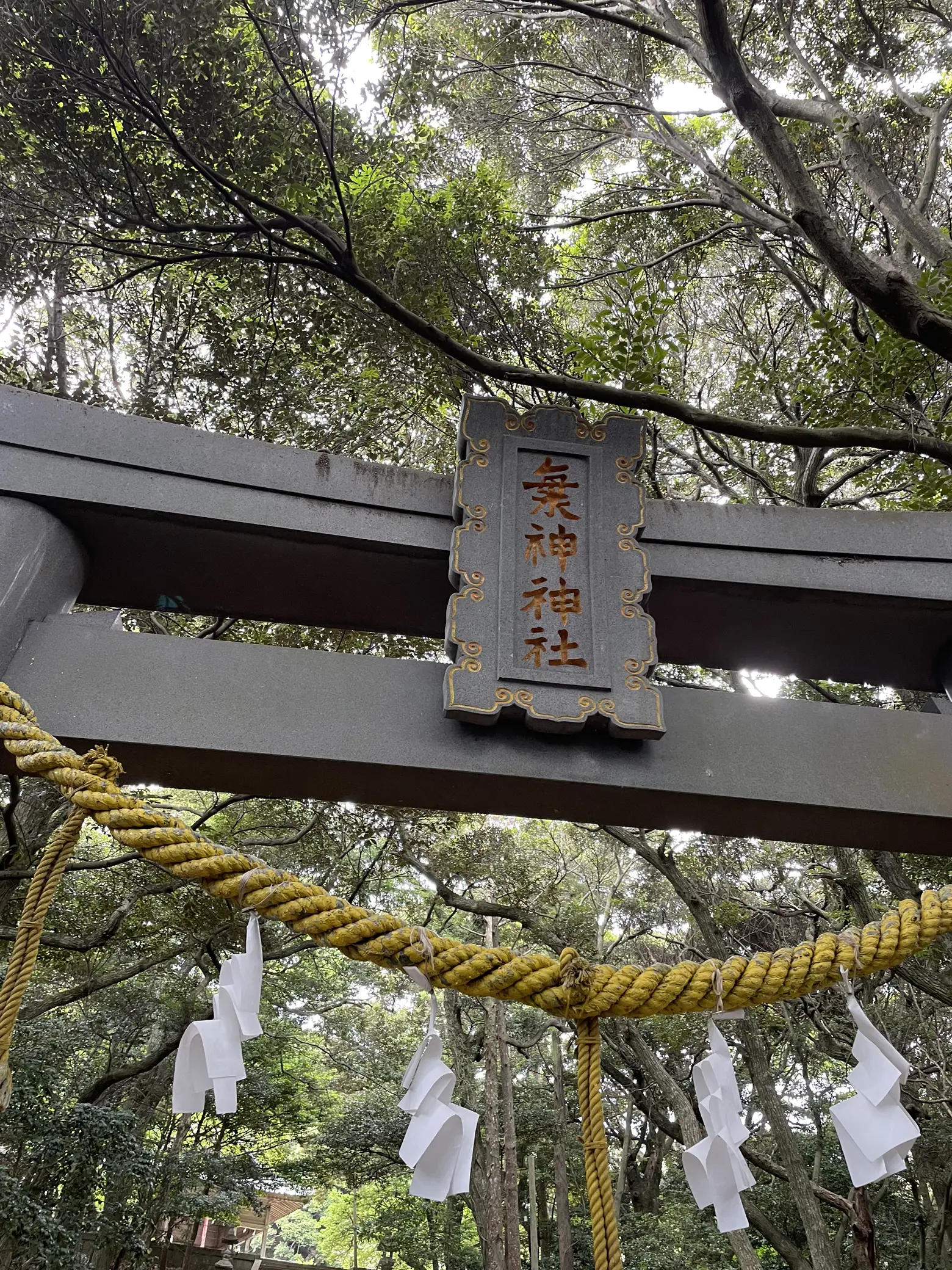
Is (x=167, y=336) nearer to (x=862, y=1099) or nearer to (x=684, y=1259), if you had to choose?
(x=862, y=1099)

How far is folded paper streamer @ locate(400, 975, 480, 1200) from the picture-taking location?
1358 mm

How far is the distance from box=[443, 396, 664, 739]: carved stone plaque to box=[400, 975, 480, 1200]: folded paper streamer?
3.26 feet

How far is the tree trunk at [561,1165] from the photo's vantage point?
34.7ft

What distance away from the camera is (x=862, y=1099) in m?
1.44

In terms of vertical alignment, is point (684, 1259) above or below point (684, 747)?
below

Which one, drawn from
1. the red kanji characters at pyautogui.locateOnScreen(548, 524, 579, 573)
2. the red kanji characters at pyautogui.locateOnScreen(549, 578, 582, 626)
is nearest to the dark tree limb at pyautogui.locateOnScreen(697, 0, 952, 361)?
the red kanji characters at pyautogui.locateOnScreen(548, 524, 579, 573)

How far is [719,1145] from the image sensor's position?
140 cm

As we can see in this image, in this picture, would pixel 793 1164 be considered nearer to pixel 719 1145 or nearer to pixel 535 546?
pixel 535 546

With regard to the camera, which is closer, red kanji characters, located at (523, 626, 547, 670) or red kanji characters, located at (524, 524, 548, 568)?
red kanji characters, located at (523, 626, 547, 670)

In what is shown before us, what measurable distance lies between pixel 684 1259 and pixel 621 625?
9.19 m

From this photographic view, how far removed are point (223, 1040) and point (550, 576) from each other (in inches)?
64.1

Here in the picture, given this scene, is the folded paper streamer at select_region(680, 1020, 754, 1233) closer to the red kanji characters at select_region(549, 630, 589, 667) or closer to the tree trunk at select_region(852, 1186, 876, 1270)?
the red kanji characters at select_region(549, 630, 589, 667)

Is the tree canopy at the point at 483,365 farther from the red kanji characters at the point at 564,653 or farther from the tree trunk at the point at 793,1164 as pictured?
the red kanji characters at the point at 564,653

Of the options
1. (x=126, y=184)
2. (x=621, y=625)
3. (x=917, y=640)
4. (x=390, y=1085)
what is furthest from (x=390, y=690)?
(x=390, y=1085)
